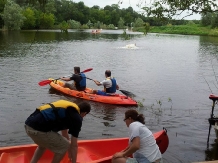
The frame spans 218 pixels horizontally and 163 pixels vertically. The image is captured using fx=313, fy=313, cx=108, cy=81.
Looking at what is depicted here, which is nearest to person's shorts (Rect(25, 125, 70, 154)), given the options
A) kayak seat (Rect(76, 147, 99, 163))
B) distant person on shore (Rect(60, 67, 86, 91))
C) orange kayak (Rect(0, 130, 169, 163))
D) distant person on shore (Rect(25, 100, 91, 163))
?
distant person on shore (Rect(25, 100, 91, 163))

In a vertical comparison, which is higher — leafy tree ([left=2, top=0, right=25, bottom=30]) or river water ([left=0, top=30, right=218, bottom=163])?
leafy tree ([left=2, top=0, right=25, bottom=30])

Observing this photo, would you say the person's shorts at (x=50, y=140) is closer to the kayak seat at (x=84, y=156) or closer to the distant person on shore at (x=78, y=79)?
the kayak seat at (x=84, y=156)

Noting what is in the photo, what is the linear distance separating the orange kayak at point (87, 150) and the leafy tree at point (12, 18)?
166 ft

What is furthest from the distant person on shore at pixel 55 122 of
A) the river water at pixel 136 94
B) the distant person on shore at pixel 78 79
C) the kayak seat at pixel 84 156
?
the distant person on shore at pixel 78 79

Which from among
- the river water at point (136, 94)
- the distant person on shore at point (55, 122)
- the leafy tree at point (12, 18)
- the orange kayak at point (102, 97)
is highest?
the leafy tree at point (12, 18)

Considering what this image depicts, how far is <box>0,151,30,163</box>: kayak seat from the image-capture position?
572cm

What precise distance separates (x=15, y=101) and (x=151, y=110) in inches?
205

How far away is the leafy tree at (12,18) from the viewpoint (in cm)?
5300

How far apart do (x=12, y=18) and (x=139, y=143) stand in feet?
182

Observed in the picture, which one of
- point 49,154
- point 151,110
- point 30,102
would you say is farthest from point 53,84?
point 49,154

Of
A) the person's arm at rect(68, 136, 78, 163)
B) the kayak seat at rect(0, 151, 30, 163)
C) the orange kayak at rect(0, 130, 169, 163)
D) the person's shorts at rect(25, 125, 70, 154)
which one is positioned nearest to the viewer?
the person's shorts at rect(25, 125, 70, 154)

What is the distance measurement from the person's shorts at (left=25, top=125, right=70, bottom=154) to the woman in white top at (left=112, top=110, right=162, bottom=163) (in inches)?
36.4

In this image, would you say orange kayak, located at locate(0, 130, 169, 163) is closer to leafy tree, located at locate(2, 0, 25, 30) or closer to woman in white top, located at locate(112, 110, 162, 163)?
woman in white top, located at locate(112, 110, 162, 163)

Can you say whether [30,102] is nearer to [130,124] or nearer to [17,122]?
[17,122]
